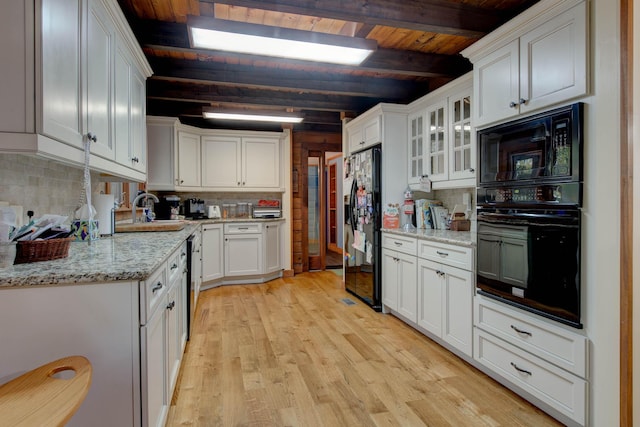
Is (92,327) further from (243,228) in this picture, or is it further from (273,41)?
(243,228)

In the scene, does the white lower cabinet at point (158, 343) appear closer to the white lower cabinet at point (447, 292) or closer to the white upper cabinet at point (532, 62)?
the white lower cabinet at point (447, 292)

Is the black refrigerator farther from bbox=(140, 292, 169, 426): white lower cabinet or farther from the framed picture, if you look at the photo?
bbox=(140, 292, 169, 426): white lower cabinet

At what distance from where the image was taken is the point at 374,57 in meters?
3.00

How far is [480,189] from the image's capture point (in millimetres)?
2297

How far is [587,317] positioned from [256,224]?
3.90 metres

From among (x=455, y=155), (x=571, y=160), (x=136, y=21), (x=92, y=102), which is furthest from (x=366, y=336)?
(x=136, y=21)

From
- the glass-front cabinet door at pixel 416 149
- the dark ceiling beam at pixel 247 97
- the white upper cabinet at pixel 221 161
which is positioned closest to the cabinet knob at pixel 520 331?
the glass-front cabinet door at pixel 416 149

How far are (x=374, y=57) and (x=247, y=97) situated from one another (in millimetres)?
1741

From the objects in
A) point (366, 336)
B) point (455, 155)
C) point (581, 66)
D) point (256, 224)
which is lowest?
point (366, 336)

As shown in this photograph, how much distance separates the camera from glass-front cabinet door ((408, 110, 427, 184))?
133 inches

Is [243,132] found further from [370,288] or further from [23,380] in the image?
[23,380]

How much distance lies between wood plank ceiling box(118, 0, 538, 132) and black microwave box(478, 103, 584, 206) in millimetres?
913

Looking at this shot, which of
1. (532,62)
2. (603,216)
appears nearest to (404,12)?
(532,62)

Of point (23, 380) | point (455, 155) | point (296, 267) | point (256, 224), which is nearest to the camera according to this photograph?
point (23, 380)
